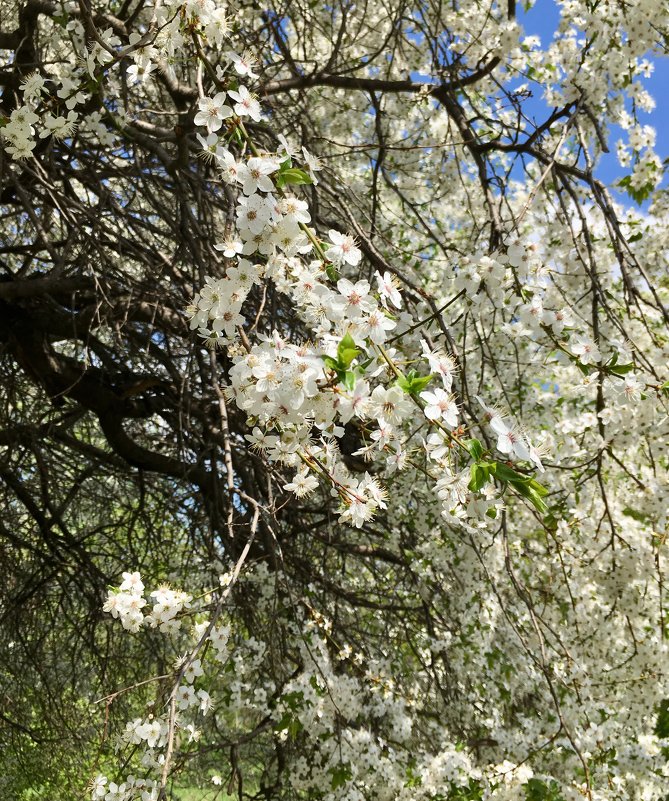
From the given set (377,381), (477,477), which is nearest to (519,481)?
(477,477)

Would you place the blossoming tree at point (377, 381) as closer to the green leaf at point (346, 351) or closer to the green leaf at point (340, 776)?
the green leaf at point (340, 776)

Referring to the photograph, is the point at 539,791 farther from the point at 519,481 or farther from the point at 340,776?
the point at 519,481

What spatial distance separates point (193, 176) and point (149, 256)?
0.38 meters

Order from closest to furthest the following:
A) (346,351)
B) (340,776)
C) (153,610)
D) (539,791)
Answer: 1. (346,351)
2. (153,610)
3. (539,791)
4. (340,776)

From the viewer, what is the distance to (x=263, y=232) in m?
1.34

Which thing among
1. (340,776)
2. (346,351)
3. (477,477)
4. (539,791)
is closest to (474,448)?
(477,477)

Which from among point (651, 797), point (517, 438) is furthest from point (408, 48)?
point (651, 797)

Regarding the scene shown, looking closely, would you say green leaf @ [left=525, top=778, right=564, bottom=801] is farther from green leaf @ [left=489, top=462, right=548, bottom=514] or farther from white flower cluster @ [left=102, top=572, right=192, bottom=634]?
green leaf @ [left=489, top=462, right=548, bottom=514]

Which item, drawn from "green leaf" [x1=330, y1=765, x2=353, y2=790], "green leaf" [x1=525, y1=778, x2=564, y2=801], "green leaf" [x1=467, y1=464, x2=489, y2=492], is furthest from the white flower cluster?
"green leaf" [x1=525, y1=778, x2=564, y2=801]

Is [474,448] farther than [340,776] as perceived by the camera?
No

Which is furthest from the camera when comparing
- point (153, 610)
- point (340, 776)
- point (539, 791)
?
point (340, 776)

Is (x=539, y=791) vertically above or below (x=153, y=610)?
below

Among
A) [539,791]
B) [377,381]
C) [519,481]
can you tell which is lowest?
[539,791]

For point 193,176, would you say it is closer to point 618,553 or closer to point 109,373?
point 109,373
